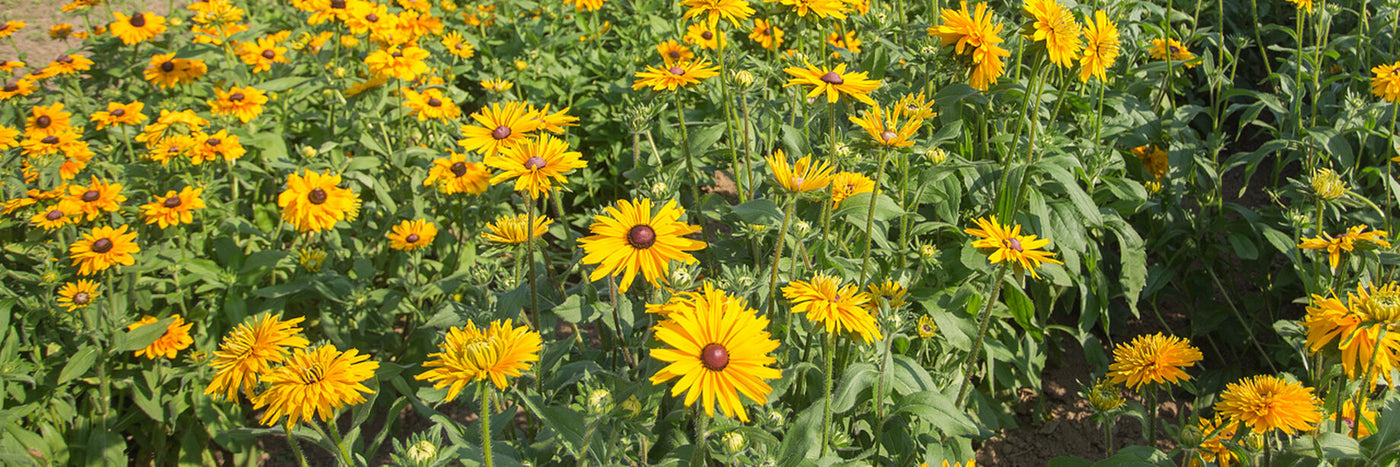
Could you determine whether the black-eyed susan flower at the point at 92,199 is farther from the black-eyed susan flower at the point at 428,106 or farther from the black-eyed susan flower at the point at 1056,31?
the black-eyed susan flower at the point at 1056,31

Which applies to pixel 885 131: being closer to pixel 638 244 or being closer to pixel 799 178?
pixel 799 178

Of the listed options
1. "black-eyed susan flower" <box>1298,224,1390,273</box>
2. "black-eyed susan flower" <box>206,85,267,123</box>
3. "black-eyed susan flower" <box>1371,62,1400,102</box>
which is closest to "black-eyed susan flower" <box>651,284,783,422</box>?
"black-eyed susan flower" <box>1298,224,1390,273</box>

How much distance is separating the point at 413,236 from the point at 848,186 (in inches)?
69.4

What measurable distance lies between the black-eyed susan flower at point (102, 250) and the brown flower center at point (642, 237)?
219 cm

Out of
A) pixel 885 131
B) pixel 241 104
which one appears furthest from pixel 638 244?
pixel 241 104

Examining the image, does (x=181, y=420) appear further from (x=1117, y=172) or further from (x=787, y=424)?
(x=1117, y=172)

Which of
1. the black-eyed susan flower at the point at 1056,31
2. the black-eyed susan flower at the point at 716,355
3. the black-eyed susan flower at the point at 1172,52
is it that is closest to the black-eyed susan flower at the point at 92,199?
the black-eyed susan flower at the point at 716,355

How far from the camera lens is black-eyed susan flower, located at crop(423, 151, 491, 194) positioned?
3.04m

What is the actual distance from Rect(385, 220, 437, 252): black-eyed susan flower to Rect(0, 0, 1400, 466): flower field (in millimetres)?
12

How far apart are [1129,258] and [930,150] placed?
1145 mm

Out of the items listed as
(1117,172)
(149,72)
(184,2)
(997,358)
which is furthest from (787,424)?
(184,2)

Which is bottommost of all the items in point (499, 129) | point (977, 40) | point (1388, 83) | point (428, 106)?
point (428, 106)

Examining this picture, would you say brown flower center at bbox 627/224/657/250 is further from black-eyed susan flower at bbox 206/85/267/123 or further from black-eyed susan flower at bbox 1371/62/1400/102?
black-eyed susan flower at bbox 1371/62/1400/102

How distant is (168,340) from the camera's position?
2.82m
